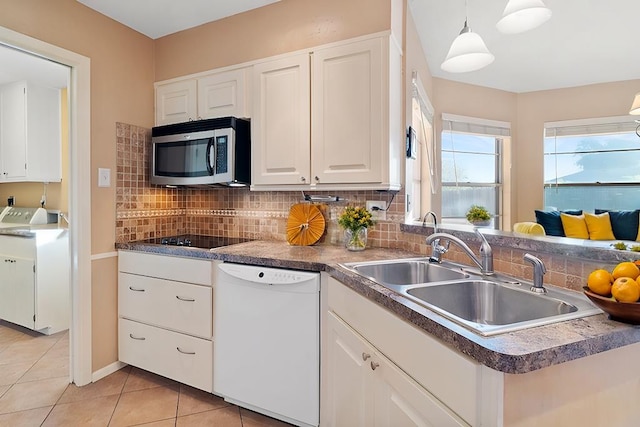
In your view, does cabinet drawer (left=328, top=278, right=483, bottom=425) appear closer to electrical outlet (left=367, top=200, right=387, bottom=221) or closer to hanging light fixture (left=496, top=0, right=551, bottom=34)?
electrical outlet (left=367, top=200, right=387, bottom=221)

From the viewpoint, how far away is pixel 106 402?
6.35 feet

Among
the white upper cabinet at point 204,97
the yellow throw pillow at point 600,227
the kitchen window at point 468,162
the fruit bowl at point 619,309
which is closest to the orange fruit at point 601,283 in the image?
the fruit bowl at point 619,309

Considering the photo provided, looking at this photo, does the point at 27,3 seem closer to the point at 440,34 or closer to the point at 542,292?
the point at 440,34

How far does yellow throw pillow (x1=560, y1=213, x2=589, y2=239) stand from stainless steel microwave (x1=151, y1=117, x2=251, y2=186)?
87.9 inches

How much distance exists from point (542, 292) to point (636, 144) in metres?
2.23

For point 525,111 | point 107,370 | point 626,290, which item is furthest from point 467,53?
point 107,370

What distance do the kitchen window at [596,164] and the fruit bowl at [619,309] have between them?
82.2 inches

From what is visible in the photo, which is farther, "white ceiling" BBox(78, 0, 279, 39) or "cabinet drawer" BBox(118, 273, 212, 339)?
"white ceiling" BBox(78, 0, 279, 39)

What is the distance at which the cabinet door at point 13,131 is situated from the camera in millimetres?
3238

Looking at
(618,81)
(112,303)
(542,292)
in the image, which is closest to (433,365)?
(542,292)

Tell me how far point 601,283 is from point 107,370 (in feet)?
8.96

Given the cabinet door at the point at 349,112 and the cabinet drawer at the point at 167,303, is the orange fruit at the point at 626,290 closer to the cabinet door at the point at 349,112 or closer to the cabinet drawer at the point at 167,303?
the cabinet door at the point at 349,112

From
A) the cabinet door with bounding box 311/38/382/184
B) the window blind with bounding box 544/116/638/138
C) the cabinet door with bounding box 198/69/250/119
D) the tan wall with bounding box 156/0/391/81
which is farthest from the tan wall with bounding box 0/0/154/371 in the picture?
the window blind with bounding box 544/116/638/138

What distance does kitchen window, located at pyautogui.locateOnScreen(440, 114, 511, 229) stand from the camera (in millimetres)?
3334
